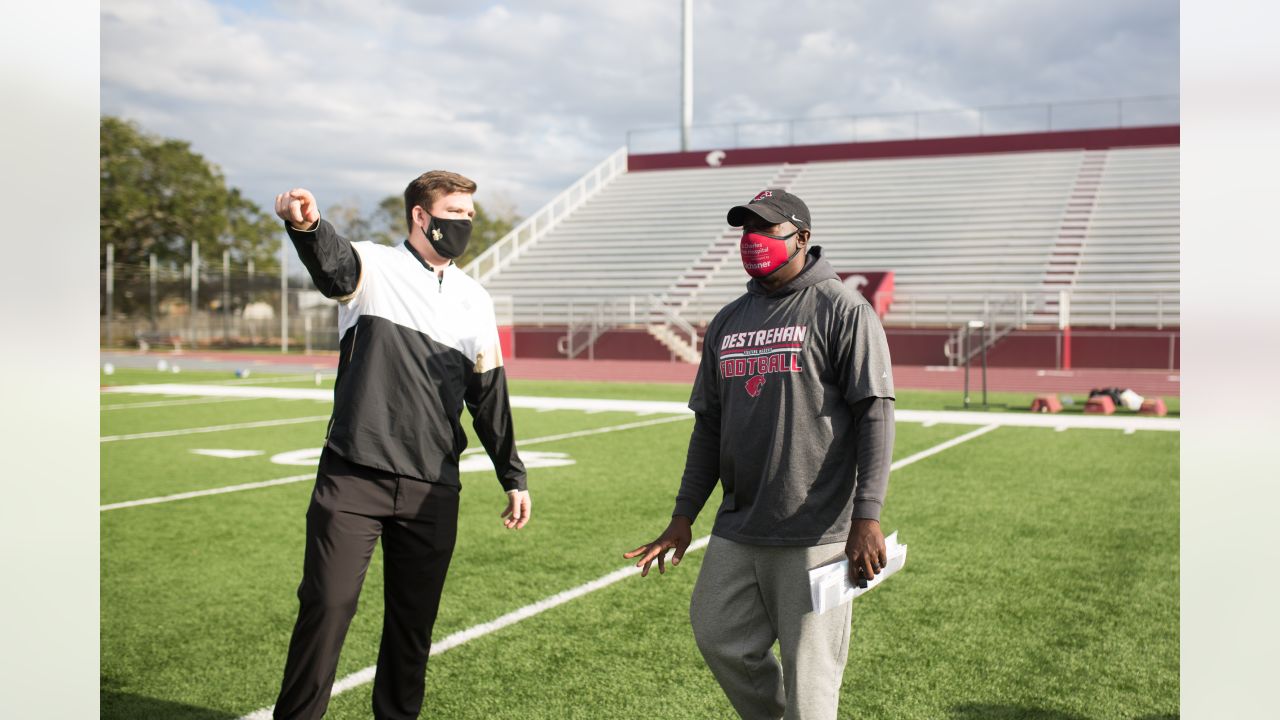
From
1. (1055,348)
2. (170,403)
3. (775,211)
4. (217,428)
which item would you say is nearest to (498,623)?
(775,211)

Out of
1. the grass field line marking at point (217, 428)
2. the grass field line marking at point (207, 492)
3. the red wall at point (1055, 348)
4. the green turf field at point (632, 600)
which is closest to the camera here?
the green turf field at point (632, 600)

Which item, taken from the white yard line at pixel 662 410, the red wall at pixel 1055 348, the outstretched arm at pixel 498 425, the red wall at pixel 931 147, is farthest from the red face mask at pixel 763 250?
the red wall at pixel 931 147

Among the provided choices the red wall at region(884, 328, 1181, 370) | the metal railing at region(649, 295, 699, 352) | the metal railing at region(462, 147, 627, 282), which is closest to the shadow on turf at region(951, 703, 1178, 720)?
the red wall at region(884, 328, 1181, 370)

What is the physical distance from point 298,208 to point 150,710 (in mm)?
2208

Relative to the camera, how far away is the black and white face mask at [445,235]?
356 centimetres

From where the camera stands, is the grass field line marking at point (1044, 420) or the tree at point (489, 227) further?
the tree at point (489, 227)

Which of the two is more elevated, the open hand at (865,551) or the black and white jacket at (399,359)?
the black and white jacket at (399,359)

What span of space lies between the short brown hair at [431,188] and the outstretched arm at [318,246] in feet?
0.97

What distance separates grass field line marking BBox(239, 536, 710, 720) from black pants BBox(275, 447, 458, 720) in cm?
41

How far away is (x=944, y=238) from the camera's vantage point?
110ft

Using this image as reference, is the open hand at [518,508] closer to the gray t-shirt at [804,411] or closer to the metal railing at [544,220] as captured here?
the gray t-shirt at [804,411]

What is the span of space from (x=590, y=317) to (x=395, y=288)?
94.7ft
